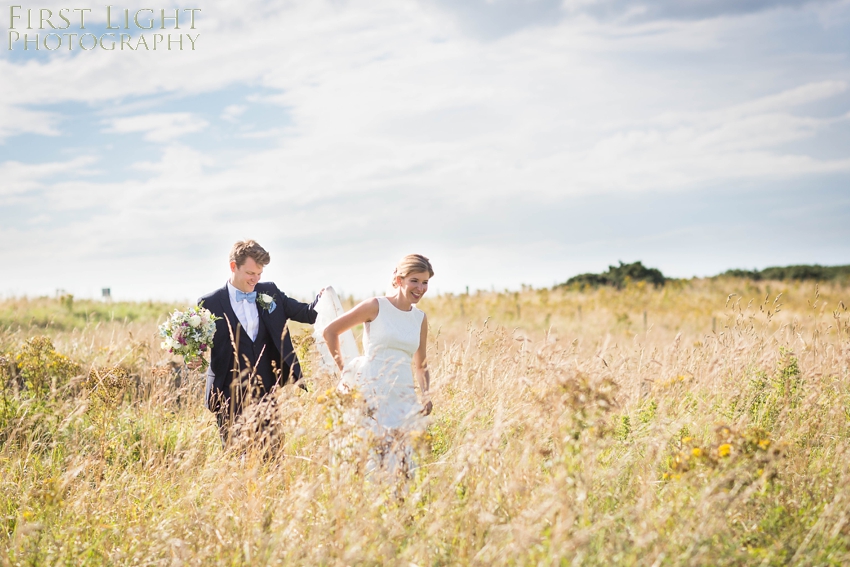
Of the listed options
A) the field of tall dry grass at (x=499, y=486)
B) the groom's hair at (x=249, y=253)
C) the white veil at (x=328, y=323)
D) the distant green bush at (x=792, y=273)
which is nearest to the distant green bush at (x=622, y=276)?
the distant green bush at (x=792, y=273)

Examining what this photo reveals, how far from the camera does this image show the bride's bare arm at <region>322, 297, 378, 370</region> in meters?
4.88

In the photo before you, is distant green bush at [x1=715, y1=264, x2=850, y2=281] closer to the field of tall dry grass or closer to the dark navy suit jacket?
the field of tall dry grass

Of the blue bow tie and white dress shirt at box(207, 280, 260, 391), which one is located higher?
the blue bow tie

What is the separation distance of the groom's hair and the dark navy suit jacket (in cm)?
37

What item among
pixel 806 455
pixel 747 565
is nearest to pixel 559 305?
pixel 806 455

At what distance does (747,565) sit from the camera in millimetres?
3104

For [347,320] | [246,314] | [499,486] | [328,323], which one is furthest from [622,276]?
[499,486]

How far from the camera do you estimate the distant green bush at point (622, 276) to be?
31.5 m

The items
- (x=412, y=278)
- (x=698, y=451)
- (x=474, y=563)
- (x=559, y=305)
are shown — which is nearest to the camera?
(x=474, y=563)

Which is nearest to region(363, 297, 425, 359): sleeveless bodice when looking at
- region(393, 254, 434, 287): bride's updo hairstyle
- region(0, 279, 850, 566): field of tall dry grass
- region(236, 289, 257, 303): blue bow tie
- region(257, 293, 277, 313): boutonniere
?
region(393, 254, 434, 287): bride's updo hairstyle

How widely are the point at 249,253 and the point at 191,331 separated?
2.49ft

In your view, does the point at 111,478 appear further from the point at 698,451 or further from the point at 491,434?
the point at 698,451

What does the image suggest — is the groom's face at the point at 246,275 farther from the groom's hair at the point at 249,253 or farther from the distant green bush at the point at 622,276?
the distant green bush at the point at 622,276

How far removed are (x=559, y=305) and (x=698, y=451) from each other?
20482 mm
